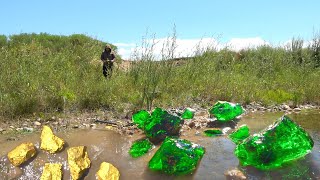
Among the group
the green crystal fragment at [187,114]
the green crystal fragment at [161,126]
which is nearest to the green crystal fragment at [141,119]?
the green crystal fragment at [161,126]

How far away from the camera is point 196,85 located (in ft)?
21.7

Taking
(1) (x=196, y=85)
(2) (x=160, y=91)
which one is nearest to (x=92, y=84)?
(2) (x=160, y=91)

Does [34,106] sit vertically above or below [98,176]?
above

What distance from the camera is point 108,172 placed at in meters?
3.03

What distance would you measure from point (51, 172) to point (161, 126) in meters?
1.28

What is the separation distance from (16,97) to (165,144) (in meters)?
2.66

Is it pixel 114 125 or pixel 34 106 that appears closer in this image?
pixel 114 125

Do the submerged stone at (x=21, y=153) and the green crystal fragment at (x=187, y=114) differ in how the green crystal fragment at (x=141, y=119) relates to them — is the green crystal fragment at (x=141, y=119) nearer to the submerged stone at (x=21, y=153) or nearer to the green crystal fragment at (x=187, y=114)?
the green crystal fragment at (x=187, y=114)

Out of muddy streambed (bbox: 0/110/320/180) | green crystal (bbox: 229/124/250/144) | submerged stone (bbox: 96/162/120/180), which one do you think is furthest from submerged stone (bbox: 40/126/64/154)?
green crystal (bbox: 229/124/250/144)

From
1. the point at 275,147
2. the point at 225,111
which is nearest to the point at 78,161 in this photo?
the point at 275,147

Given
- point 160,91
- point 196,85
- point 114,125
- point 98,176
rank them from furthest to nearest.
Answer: point 196,85
point 160,91
point 114,125
point 98,176

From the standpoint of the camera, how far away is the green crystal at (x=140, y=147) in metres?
3.48

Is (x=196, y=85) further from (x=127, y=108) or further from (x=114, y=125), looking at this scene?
(x=114, y=125)

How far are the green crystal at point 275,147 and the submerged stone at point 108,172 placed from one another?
1.15 meters
